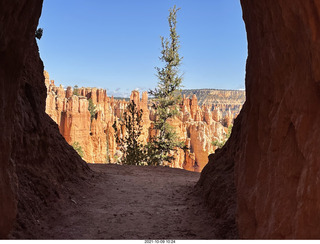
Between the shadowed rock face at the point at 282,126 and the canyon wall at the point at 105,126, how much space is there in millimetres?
21483

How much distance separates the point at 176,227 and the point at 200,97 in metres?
123

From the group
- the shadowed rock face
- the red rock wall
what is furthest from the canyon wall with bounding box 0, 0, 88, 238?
the shadowed rock face

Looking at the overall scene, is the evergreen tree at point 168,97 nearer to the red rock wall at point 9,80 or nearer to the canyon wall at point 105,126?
the canyon wall at point 105,126

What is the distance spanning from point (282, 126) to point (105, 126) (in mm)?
51054

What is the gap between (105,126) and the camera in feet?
174

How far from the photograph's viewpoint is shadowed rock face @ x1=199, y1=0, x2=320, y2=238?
98.6 inches

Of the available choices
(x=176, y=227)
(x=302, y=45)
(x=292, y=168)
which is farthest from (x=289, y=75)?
(x=176, y=227)

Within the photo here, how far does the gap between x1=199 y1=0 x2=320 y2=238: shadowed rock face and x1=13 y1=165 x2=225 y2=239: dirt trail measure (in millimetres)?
1586

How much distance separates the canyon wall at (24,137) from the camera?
385cm

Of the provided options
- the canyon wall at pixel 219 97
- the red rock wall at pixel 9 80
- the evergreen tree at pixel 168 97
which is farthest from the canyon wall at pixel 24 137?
the canyon wall at pixel 219 97

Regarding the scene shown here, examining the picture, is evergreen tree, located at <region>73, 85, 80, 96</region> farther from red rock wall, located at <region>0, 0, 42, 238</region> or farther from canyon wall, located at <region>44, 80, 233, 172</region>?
red rock wall, located at <region>0, 0, 42, 238</region>

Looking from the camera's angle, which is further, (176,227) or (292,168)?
(176,227)

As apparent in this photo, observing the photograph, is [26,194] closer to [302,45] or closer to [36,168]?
[36,168]

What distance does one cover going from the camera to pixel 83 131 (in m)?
42.4
